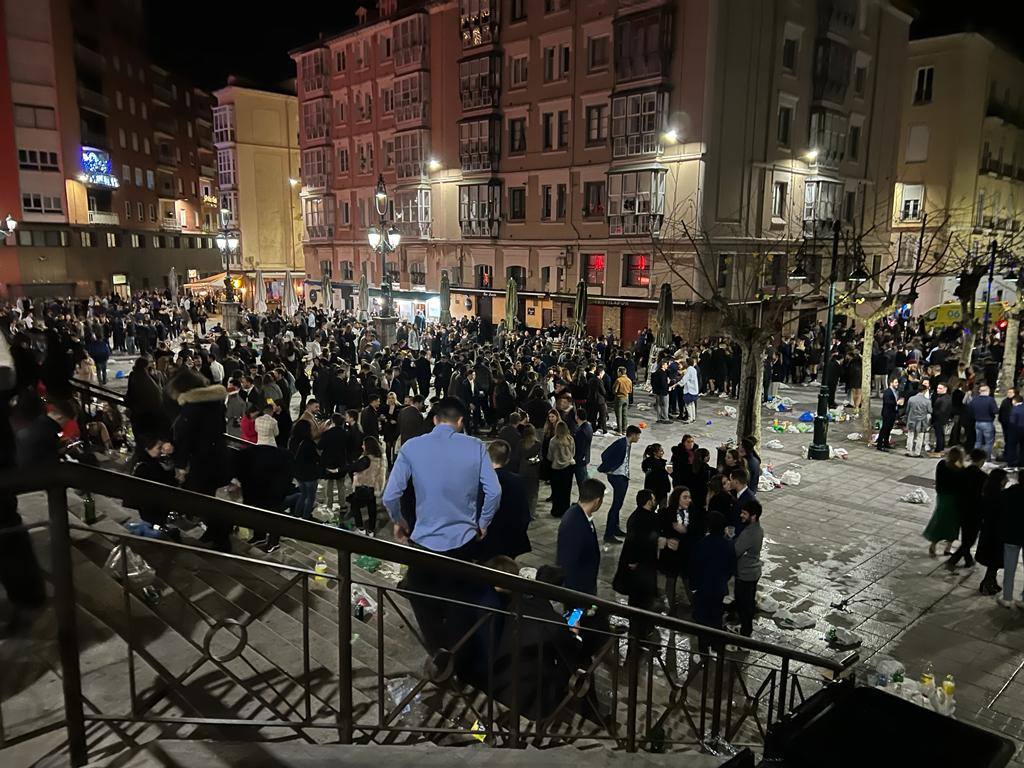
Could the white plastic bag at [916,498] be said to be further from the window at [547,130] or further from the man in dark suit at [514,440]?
the window at [547,130]

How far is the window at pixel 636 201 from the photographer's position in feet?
100

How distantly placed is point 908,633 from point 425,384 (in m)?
12.6

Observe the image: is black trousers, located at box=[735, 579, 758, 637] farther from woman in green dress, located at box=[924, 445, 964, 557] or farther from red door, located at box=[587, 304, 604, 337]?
red door, located at box=[587, 304, 604, 337]

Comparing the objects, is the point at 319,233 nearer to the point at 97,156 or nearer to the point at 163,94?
the point at 97,156

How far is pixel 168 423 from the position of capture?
27.9 ft

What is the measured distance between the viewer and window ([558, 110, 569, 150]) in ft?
112

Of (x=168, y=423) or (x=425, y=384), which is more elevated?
(x=168, y=423)

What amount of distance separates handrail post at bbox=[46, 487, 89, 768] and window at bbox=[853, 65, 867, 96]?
Answer: 41902 millimetres

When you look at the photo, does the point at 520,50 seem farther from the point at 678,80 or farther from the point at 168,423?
the point at 168,423

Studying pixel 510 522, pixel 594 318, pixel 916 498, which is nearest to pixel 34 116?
pixel 594 318

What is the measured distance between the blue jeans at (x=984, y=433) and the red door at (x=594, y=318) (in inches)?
791

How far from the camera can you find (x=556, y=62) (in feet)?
112

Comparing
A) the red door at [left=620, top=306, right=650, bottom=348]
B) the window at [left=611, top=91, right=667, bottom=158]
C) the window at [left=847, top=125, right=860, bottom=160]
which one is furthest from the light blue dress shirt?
the window at [left=847, top=125, right=860, bottom=160]

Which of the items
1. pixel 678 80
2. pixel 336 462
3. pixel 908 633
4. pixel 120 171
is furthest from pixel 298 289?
pixel 908 633
